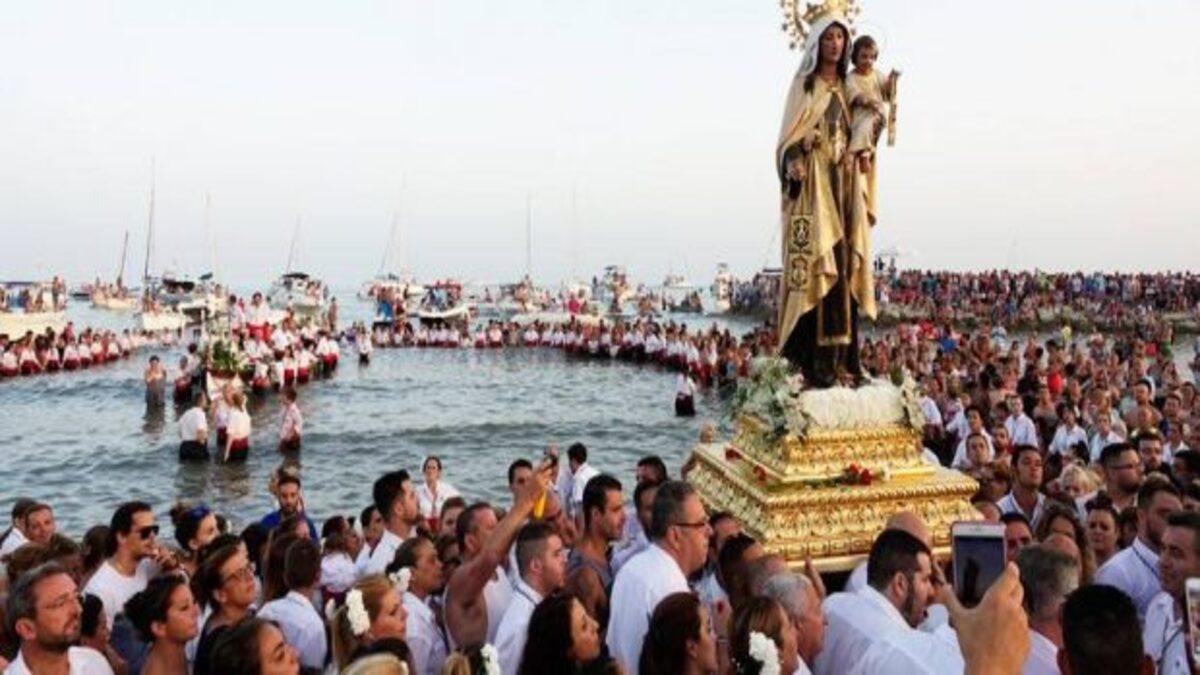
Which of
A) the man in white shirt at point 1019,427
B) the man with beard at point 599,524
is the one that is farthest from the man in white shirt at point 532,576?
the man in white shirt at point 1019,427

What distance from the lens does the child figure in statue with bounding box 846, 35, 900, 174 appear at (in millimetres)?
7816

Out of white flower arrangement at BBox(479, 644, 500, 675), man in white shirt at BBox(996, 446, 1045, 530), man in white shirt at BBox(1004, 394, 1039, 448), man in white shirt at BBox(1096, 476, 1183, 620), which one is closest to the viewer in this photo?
white flower arrangement at BBox(479, 644, 500, 675)

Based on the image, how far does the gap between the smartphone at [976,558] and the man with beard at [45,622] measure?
410 centimetres

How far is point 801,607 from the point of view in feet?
14.3

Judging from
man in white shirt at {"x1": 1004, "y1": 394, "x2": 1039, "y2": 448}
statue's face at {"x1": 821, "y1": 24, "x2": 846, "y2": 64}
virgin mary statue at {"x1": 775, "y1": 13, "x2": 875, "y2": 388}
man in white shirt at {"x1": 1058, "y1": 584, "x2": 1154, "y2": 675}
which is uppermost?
statue's face at {"x1": 821, "y1": 24, "x2": 846, "y2": 64}

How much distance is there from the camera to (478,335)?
49.2 m

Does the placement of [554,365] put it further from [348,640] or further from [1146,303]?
[348,640]

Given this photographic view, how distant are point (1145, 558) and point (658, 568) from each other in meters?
3.16

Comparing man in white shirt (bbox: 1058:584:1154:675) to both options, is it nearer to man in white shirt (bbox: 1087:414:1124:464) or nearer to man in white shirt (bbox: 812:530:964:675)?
man in white shirt (bbox: 812:530:964:675)

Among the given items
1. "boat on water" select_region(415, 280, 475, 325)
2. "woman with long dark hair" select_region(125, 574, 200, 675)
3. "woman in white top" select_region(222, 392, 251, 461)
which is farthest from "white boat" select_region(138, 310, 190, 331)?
"woman with long dark hair" select_region(125, 574, 200, 675)

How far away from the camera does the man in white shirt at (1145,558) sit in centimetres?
582

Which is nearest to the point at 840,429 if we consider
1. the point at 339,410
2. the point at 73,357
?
the point at 339,410

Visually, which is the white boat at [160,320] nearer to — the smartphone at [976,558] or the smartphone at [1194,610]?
the smartphone at [976,558]

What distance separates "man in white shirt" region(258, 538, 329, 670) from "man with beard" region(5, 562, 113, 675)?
1.06m
